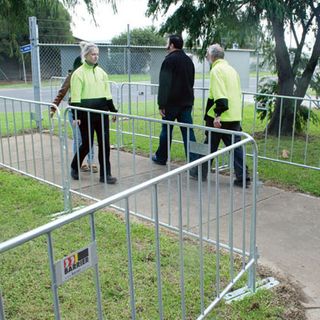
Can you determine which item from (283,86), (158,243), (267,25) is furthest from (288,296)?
(283,86)

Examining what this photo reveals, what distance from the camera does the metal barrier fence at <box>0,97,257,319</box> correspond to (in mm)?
2137

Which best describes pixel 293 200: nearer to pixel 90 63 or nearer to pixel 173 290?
pixel 173 290

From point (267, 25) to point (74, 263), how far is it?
21.0ft

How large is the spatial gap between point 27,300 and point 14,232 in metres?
1.28

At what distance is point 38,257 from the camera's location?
12.1 feet

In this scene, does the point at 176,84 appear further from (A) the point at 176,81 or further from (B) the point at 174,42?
(B) the point at 174,42

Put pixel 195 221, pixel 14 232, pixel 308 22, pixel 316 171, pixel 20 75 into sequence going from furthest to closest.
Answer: pixel 20 75, pixel 308 22, pixel 316 171, pixel 195 221, pixel 14 232

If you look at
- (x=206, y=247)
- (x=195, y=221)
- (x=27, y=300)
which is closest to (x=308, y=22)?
(x=195, y=221)

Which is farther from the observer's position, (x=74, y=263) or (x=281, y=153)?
(x=281, y=153)

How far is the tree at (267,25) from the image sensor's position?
6.86 metres

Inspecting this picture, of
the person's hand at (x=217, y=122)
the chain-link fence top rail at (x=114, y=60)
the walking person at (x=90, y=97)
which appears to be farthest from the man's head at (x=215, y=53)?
the chain-link fence top rail at (x=114, y=60)

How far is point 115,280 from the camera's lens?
336 cm

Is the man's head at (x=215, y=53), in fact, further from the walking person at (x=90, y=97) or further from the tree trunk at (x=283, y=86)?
the tree trunk at (x=283, y=86)

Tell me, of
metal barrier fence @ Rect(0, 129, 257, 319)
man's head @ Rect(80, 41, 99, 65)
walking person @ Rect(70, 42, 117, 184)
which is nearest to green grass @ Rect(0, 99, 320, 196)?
walking person @ Rect(70, 42, 117, 184)
